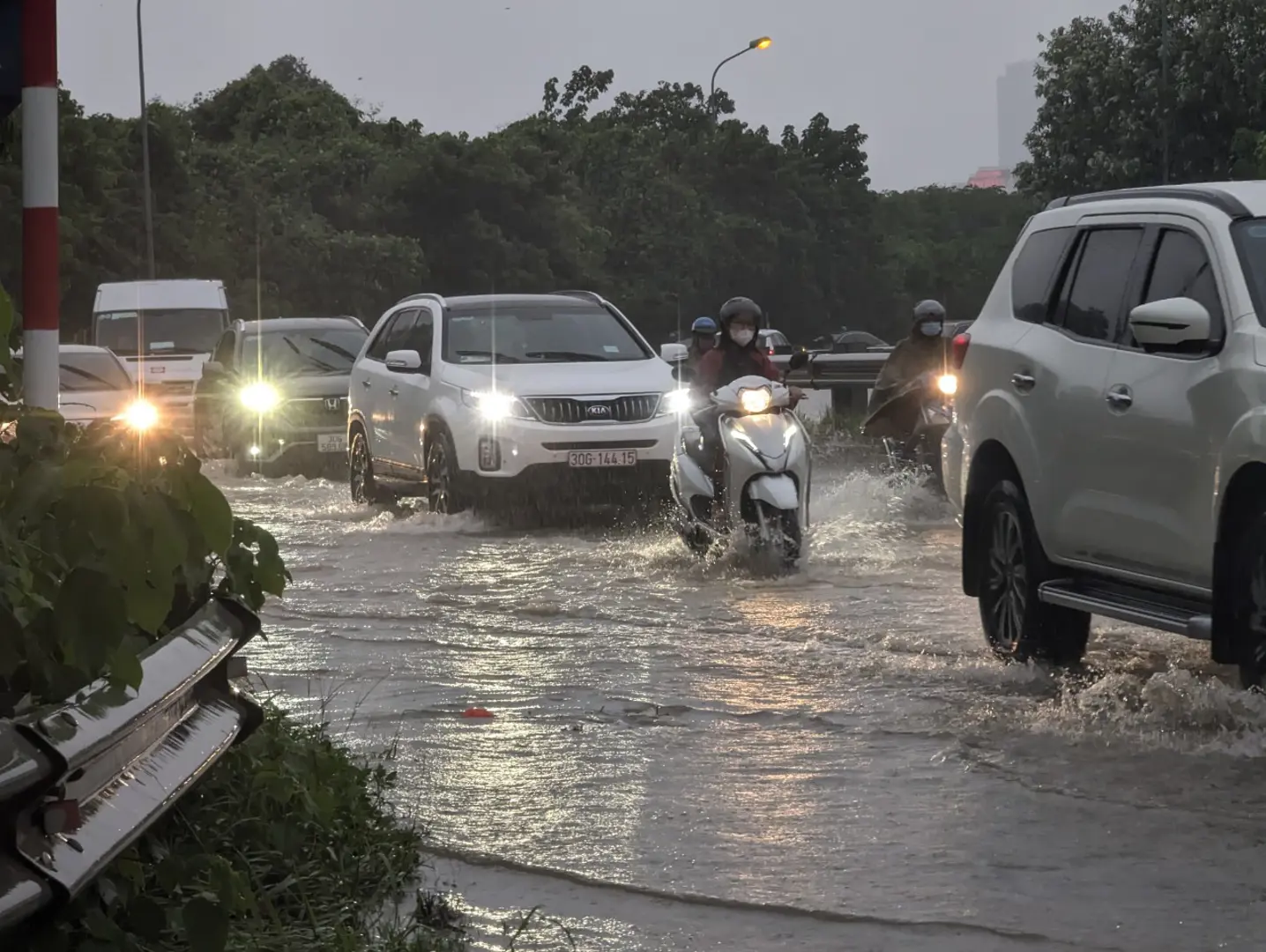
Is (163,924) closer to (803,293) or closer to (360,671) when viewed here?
(360,671)

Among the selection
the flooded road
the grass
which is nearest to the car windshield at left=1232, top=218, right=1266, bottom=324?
the flooded road

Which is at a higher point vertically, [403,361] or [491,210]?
[491,210]

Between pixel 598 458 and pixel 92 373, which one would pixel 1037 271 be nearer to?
pixel 598 458

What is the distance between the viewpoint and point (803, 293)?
94.5 metres

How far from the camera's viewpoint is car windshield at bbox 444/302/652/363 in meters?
17.0

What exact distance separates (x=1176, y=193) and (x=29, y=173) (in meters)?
3.97

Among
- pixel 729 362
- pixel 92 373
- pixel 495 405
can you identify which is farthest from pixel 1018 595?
pixel 92 373

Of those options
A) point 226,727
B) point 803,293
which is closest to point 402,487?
point 226,727

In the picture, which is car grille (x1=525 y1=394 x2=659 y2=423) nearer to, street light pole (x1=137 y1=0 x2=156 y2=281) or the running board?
the running board

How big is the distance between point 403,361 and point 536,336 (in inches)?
41.9

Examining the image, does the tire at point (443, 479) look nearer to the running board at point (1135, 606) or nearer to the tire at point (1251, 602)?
the running board at point (1135, 606)

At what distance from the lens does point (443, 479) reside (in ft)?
54.5

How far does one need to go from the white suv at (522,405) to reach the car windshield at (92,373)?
4758 mm

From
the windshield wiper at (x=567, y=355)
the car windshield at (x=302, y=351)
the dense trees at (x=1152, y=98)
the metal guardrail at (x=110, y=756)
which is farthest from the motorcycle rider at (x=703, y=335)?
the dense trees at (x=1152, y=98)
